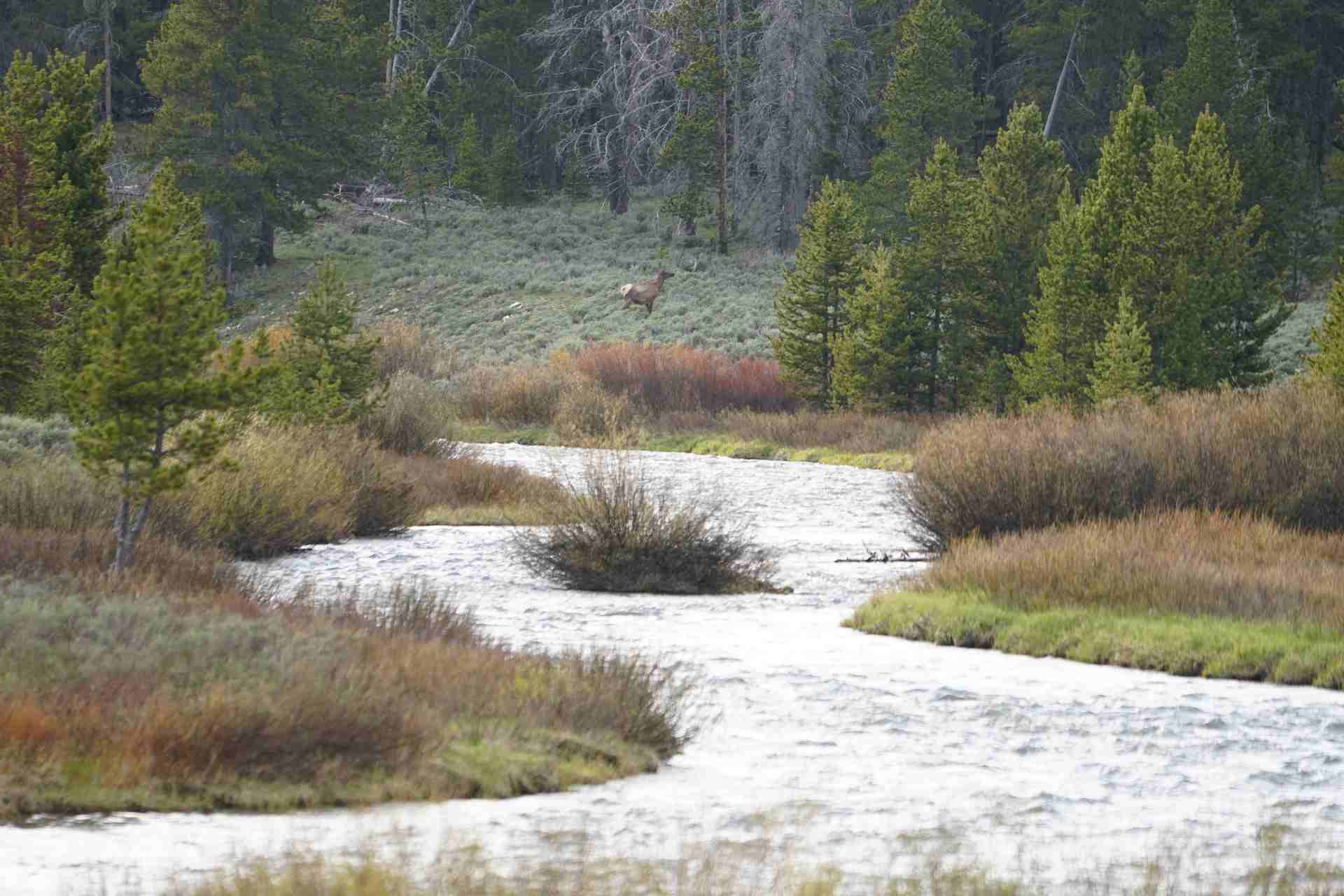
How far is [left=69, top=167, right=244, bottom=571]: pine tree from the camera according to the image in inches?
450

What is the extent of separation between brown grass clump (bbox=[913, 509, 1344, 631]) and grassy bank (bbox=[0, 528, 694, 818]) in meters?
5.13

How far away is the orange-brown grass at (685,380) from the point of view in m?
40.9

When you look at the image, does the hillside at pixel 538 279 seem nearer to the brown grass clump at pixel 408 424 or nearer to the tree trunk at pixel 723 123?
the tree trunk at pixel 723 123

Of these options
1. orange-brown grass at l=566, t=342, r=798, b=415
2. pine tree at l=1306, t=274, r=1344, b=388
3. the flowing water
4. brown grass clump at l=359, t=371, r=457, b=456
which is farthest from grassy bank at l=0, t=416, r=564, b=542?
orange-brown grass at l=566, t=342, r=798, b=415

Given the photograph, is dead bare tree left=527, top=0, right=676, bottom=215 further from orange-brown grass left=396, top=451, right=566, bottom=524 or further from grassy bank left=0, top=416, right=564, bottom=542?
grassy bank left=0, top=416, right=564, bottom=542

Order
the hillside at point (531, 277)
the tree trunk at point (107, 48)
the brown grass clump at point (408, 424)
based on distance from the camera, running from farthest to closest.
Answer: the tree trunk at point (107, 48) → the hillside at point (531, 277) → the brown grass clump at point (408, 424)

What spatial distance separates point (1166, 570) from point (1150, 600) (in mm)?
546

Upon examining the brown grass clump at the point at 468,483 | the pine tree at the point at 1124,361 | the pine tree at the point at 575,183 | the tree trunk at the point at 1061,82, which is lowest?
the brown grass clump at the point at 468,483

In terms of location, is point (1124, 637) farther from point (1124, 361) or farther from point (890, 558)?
point (1124, 361)

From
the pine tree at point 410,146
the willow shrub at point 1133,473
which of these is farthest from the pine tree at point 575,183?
the willow shrub at point 1133,473

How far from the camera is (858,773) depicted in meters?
8.73

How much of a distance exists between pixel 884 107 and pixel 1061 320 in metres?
21.0

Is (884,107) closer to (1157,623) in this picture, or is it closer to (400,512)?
Result: (400,512)

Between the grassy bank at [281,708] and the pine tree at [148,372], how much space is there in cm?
133
